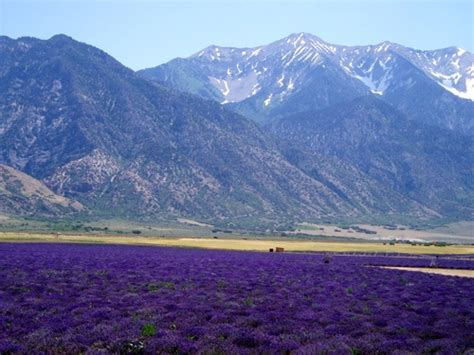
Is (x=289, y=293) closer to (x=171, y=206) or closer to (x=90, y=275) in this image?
(x=90, y=275)

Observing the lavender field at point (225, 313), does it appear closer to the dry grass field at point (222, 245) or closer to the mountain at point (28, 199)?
the dry grass field at point (222, 245)

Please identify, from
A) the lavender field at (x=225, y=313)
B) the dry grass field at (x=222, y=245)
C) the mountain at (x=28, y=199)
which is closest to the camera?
the lavender field at (x=225, y=313)

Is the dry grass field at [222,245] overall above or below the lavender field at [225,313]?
above

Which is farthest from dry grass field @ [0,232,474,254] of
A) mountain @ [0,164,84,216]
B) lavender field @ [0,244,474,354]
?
mountain @ [0,164,84,216]

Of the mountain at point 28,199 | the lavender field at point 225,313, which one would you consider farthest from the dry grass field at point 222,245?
the mountain at point 28,199

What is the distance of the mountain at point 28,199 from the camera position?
559ft

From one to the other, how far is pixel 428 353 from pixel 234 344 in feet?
17.4

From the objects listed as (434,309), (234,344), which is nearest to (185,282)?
(434,309)

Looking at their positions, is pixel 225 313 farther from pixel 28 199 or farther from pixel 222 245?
pixel 28 199

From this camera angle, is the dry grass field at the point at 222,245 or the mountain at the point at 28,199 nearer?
the dry grass field at the point at 222,245

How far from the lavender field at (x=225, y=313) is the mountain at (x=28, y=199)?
439ft

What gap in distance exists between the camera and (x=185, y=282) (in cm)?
3738

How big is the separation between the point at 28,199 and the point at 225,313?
162m

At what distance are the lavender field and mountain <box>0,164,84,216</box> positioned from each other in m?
134
